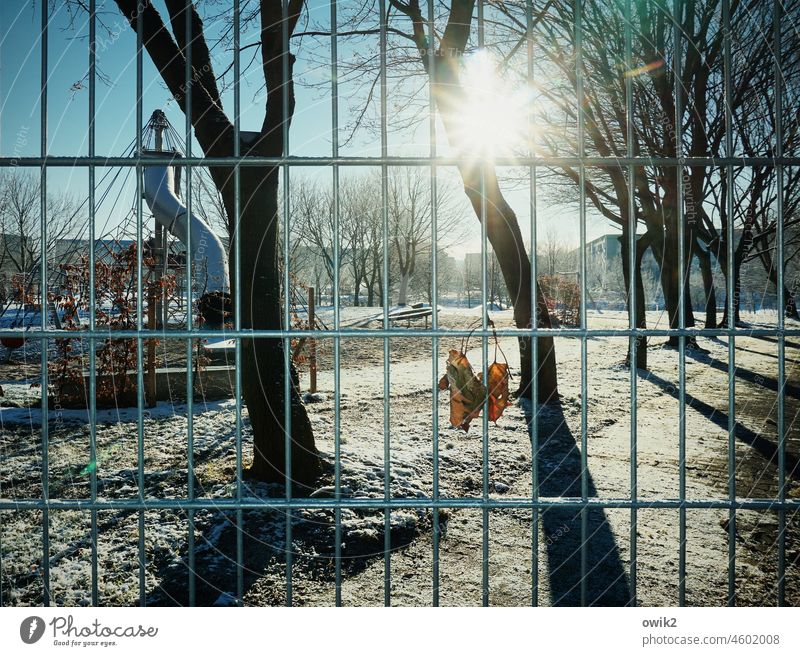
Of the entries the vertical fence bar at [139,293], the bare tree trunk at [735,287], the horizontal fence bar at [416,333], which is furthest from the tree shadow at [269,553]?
the bare tree trunk at [735,287]

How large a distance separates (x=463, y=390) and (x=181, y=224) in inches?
297

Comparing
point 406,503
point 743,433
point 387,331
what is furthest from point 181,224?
point 743,433

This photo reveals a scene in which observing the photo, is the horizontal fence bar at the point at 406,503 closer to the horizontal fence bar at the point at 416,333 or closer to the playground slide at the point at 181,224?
the horizontal fence bar at the point at 416,333

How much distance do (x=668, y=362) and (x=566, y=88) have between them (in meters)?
6.14

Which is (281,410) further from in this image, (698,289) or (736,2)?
(698,289)

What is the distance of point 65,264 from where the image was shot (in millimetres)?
7098

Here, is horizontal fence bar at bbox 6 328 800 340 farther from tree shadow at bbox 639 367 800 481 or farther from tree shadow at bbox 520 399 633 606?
tree shadow at bbox 639 367 800 481

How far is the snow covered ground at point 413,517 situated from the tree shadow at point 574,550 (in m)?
0.01

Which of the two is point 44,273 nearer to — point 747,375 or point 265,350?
point 265,350

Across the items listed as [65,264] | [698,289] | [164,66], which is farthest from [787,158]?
[698,289]

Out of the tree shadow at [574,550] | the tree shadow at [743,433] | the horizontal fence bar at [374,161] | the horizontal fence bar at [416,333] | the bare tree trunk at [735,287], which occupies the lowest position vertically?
the tree shadow at [574,550]

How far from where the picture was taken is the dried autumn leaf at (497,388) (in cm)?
302

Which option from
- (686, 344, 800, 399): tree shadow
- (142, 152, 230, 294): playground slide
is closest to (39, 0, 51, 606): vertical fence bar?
(142, 152, 230, 294): playground slide

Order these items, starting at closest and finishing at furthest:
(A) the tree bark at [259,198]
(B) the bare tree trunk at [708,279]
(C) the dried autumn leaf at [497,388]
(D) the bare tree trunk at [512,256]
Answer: (C) the dried autumn leaf at [497,388], (A) the tree bark at [259,198], (D) the bare tree trunk at [512,256], (B) the bare tree trunk at [708,279]
